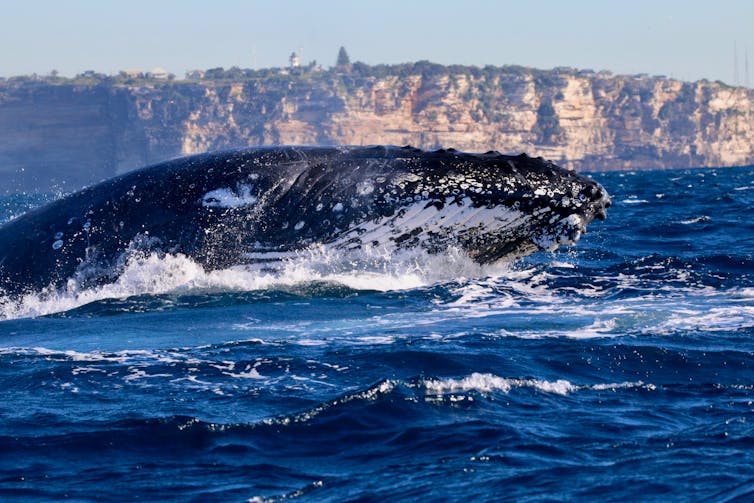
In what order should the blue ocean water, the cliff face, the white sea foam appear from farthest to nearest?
the cliff face < the white sea foam < the blue ocean water

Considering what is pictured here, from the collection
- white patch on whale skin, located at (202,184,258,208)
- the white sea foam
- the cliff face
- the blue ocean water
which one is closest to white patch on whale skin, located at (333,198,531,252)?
the blue ocean water

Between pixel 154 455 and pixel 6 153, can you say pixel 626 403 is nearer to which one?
pixel 154 455

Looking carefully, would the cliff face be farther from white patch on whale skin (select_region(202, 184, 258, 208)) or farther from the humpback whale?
white patch on whale skin (select_region(202, 184, 258, 208))

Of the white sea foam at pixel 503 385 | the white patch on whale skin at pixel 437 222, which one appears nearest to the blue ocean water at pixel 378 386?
the white sea foam at pixel 503 385

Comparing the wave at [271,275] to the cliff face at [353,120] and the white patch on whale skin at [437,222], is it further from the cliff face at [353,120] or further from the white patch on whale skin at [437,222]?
the cliff face at [353,120]

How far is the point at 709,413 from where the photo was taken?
7.50m

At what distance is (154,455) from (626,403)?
3.29 meters

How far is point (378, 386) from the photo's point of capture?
8109mm

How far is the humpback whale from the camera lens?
11258 mm

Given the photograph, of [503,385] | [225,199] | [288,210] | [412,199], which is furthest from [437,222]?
[503,385]

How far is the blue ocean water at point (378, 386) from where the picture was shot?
6.32 metres

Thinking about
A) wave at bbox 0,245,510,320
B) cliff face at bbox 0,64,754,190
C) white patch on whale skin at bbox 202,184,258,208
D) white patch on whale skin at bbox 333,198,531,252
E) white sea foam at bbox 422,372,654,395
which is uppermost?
cliff face at bbox 0,64,754,190

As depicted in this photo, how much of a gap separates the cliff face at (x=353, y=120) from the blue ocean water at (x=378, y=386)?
513ft

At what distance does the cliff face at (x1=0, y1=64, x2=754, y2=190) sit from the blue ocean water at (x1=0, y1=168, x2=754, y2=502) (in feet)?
513
